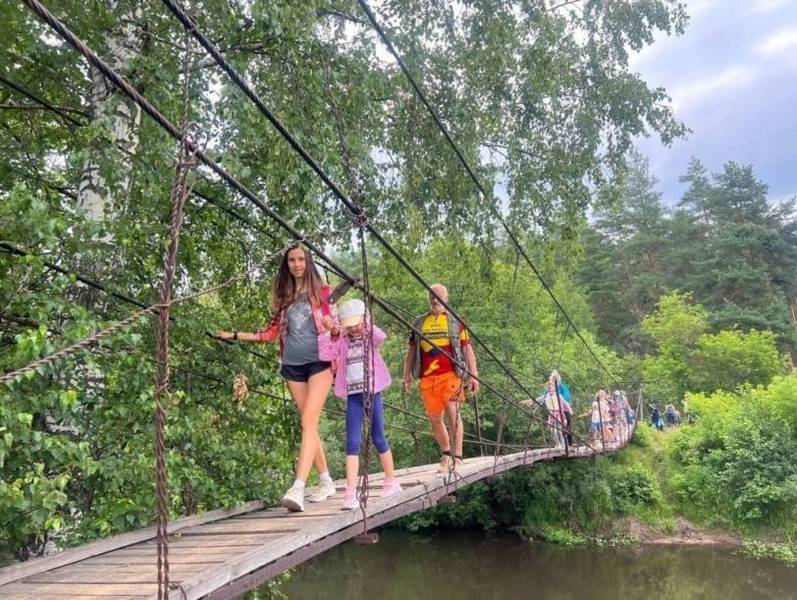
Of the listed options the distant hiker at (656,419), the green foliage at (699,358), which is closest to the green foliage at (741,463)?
the distant hiker at (656,419)

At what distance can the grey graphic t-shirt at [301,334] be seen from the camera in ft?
7.68

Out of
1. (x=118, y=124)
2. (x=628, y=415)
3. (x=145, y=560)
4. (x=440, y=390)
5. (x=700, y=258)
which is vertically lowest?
(x=628, y=415)

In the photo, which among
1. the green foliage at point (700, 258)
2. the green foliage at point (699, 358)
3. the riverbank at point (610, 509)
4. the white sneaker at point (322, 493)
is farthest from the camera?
the green foliage at point (700, 258)

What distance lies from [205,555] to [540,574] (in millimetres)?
9424

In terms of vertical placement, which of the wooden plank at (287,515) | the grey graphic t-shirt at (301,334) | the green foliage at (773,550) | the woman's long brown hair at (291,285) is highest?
the woman's long brown hair at (291,285)

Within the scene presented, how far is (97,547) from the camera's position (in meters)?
2.16

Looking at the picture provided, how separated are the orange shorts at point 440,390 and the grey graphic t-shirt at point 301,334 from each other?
1.03 meters

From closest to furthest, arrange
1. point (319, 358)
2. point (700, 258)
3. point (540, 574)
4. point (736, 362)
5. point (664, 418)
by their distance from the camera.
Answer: point (319, 358), point (540, 574), point (664, 418), point (736, 362), point (700, 258)

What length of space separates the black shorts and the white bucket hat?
0.67ft

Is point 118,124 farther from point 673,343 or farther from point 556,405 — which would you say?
point 673,343

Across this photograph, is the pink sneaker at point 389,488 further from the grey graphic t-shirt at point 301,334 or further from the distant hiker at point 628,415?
the distant hiker at point 628,415

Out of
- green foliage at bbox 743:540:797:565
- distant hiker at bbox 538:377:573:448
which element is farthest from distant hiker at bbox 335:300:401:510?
green foliage at bbox 743:540:797:565

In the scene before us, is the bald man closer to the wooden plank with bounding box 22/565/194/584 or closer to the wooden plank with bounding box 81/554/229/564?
the wooden plank with bounding box 81/554/229/564

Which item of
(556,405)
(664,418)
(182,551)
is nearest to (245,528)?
(182,551)
